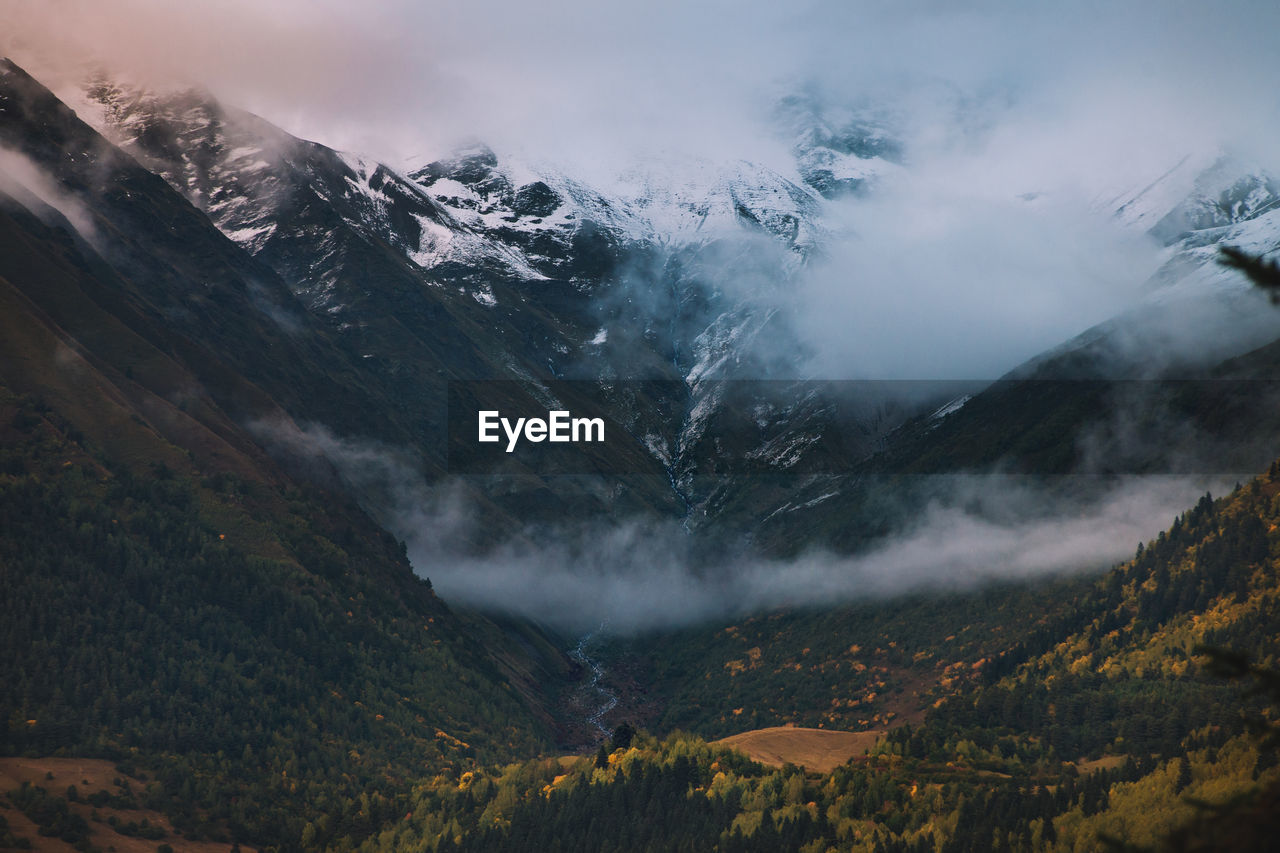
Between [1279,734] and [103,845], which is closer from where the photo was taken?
[1279,734]

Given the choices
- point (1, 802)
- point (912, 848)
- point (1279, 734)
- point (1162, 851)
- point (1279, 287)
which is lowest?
point (912, 848)

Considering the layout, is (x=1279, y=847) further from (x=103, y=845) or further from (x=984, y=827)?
(x=103, y=845)

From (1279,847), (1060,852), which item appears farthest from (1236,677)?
(1060,852)

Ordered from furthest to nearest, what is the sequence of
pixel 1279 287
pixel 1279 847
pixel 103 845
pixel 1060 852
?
1. pixel 103 845
2. pixel 1060 852
3. pixel 1279 287
4. pixel 1279 847

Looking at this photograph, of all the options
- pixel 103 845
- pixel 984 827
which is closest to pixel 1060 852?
pixel 984 827

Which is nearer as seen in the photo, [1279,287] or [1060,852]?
[1279,287]

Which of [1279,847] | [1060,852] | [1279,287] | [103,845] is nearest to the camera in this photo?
[1279,847]

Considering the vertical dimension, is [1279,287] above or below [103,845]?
above

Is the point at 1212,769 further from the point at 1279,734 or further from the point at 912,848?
the point at 1279,734

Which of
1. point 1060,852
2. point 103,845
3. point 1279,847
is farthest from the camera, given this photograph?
point 103,845
